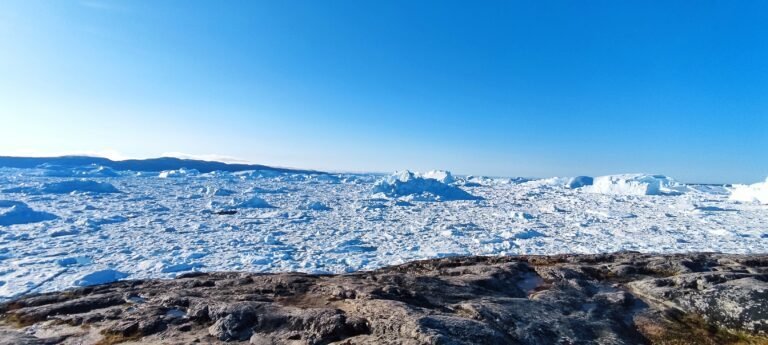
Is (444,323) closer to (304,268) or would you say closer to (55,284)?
(304,268)

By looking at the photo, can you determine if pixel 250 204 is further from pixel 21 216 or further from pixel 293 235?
pixel 293 235

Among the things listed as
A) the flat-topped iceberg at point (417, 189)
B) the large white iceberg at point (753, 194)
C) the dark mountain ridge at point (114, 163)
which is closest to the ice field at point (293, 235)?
the flat-topped iceberg at point (417, 189)

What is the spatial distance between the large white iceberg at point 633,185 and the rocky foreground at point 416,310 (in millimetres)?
55854

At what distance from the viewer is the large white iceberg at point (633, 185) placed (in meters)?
52.8

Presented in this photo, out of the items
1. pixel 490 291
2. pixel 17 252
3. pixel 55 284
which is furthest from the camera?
pixel 17 252

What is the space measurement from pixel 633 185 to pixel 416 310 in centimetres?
6092

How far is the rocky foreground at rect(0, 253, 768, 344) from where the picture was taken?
3.19m

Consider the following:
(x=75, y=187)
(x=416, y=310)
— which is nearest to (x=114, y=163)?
(x=75, y=187)

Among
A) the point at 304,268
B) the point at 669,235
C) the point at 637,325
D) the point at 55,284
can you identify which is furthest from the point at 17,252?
the point at 669,235

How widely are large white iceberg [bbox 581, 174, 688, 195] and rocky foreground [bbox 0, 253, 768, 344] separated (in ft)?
183

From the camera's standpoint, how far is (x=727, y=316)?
3.86 m

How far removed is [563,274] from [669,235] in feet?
66.2

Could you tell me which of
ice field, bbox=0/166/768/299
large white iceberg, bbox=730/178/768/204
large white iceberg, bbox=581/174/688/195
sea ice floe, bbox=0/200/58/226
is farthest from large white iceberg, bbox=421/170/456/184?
sea ice floe, bbox=0/200/58/226

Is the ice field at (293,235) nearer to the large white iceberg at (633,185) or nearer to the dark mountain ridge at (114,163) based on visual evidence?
the large white iceberg at (633,185)
